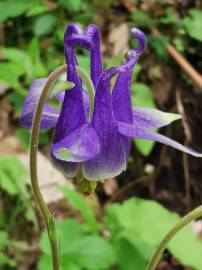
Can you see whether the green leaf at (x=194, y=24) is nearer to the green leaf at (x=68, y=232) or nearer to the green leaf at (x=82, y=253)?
the green leaf at (x=68, y=232)

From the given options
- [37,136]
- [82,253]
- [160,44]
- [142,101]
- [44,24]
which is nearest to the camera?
[37,136]

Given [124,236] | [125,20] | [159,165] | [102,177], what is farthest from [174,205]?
[102,177]

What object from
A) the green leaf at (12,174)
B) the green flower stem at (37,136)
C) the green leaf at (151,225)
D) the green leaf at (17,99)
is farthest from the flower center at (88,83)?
the green leaf at (17,99)

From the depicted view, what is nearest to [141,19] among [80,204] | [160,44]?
[160,44]

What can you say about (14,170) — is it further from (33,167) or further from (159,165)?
(33,167)

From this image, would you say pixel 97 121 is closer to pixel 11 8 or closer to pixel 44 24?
pixel 11 8
